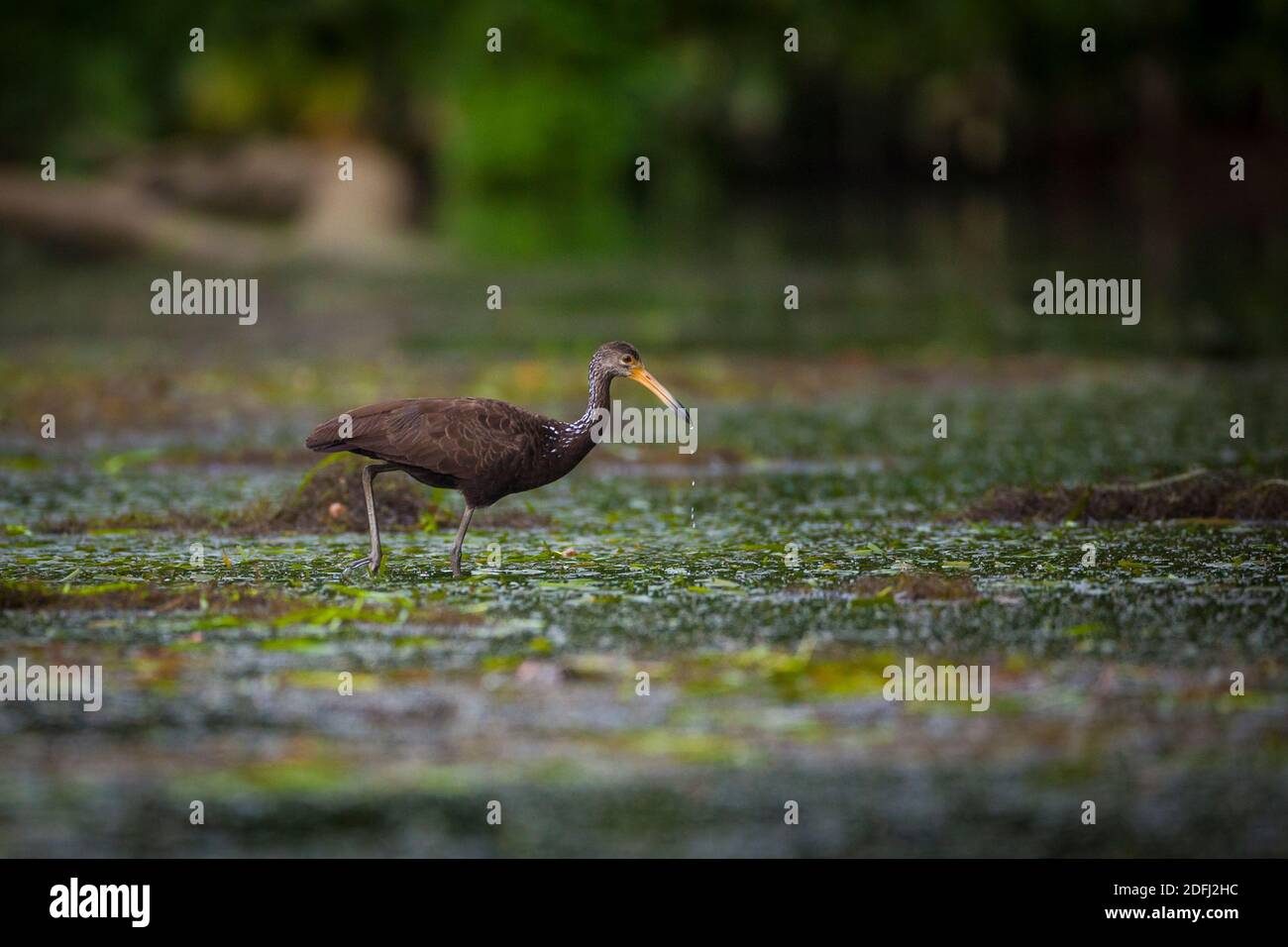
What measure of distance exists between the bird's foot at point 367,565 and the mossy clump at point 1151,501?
3584 millimetres

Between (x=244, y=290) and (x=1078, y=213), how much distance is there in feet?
67.7

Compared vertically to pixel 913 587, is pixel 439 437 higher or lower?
higher

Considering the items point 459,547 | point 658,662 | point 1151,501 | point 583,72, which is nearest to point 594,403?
point 459,547

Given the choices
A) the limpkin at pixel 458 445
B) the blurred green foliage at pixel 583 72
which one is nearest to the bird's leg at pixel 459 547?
the limpkin at pixel 458 445

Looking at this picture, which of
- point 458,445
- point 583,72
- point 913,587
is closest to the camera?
point 913,587

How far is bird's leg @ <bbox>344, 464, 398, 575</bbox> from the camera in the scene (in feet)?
36.1

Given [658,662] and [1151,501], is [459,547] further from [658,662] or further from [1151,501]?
[1151,501]

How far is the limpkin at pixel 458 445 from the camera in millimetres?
10852

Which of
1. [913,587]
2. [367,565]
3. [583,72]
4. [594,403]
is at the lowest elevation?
[913,587]

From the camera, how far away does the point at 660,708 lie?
8.40m

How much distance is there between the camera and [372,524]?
11047 mm

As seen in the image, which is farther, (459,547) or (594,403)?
(594,403)

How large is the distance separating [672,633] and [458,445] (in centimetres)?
174
